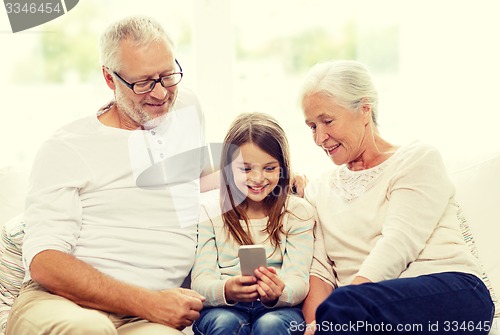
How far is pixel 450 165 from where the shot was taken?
2.48 metres

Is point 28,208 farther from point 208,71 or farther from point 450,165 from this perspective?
point 450,165

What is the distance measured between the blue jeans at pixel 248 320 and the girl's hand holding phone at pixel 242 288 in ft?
0.19

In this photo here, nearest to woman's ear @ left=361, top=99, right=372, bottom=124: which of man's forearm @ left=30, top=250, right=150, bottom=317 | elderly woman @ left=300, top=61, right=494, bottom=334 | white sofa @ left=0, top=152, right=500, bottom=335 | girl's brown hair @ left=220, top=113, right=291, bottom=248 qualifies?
elderly woman @ left=300, top=61, right=494, bottom=334

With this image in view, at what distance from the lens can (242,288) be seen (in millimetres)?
2053

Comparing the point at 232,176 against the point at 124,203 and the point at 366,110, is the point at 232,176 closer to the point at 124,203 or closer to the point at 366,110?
the point at 124,203

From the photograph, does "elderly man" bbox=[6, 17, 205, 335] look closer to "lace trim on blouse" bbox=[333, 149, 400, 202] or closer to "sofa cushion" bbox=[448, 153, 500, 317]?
"lace trim on blouse" bbox=[333, 149, 400, 202]

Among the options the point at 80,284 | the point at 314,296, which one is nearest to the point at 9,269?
the point at 80,284

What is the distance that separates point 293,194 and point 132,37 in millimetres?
767

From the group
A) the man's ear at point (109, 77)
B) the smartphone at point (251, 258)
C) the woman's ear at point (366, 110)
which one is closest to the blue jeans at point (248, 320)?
the smartphone at point (251, 258)

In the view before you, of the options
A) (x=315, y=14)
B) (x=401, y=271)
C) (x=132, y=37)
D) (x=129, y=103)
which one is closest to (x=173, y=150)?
(x=129, y=103)

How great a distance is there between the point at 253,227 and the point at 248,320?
1.03 feet

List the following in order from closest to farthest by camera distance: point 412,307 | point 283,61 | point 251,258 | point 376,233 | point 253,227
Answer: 1. point 412,307
2. point 251,258
3. point 376,233
4. point 253,227
5. point 283,61

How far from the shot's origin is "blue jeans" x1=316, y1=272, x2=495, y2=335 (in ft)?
5.99

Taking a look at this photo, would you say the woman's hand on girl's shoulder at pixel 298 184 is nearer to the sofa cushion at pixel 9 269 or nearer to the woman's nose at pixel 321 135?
the woman's nose at pixel 321 135
